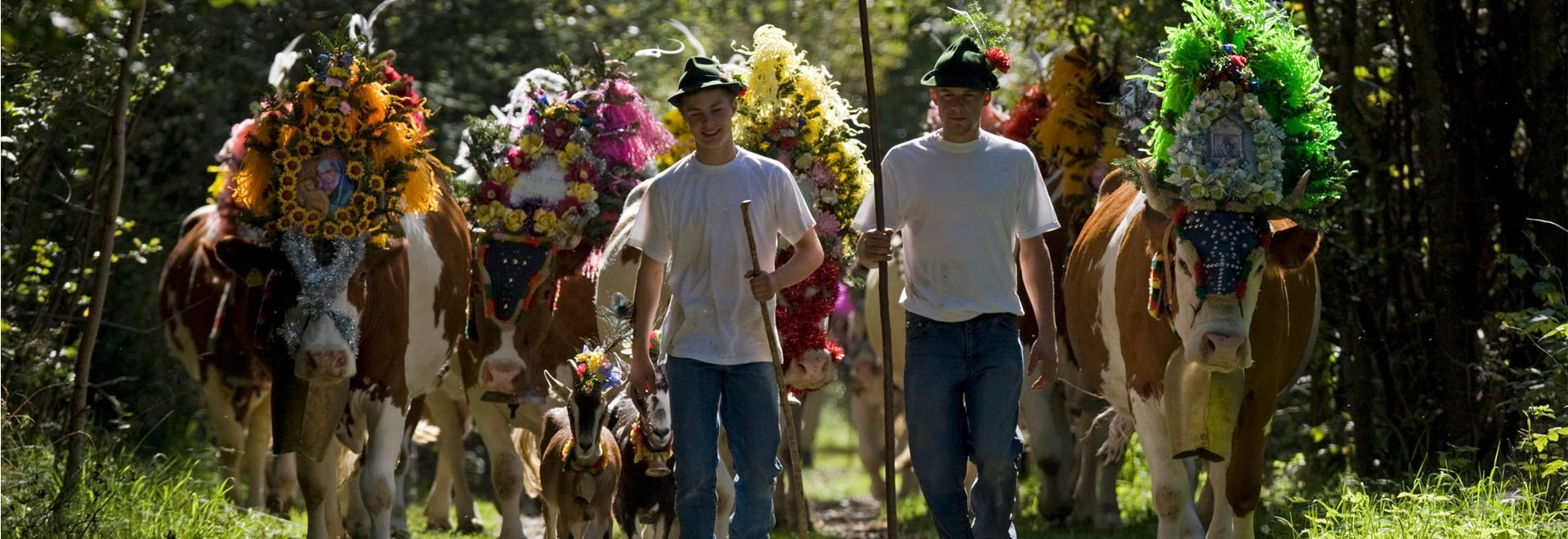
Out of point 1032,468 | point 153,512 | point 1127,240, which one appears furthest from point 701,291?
point 1032,468

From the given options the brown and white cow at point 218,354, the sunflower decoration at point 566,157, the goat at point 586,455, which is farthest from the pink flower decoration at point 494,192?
the brown and white cow at point 218,354

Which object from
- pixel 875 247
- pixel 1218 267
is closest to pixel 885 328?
pixel 875 247

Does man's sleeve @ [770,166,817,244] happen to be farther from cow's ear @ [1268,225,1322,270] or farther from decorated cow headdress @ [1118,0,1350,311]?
cow's ear @ [1268,225,1322,270]

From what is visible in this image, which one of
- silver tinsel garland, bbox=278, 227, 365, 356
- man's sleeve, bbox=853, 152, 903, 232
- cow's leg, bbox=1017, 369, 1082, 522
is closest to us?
man's sleeve, bbox=853, 152, 903, 232

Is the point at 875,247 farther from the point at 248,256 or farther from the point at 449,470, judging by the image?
the point at 449,470

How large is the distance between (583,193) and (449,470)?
2.80 m

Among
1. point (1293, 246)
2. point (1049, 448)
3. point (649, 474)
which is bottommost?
point (1049, 448)

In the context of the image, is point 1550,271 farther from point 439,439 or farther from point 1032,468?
point 1032,468

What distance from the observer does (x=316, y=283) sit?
29.0 feet

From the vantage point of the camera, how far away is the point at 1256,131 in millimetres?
8016

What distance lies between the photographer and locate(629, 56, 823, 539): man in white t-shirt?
289 inches

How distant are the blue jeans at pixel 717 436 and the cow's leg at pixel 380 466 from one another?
233cm

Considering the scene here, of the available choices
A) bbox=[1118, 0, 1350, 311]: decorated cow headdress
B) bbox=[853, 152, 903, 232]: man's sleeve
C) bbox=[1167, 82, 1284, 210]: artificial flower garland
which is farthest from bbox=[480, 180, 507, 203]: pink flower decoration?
bbox=[1167, 82, 1284, 210]: artificial flower garland

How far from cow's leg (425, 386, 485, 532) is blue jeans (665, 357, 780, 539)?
4.74m
